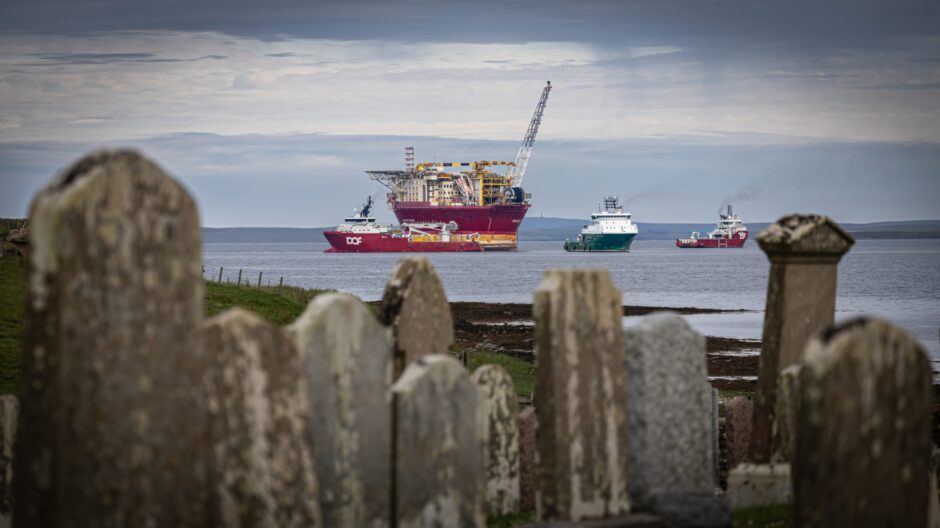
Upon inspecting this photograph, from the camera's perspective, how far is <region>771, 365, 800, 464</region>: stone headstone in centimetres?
697

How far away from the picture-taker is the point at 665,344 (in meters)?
5.94

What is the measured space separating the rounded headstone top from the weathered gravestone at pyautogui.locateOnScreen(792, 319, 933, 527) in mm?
2911

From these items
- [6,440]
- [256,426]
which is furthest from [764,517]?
[6,440]

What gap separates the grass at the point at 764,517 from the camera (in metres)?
6.64

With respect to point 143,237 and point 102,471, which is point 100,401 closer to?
point 102,471

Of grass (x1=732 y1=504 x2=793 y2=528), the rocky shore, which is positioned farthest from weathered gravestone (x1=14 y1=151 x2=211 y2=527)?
the rocky shore

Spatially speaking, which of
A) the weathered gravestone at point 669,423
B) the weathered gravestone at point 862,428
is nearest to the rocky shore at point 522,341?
the weathered gravestone at point 669,423

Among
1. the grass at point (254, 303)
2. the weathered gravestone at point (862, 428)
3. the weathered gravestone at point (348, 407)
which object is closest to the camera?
the weathered gravestone at point (862, 428)

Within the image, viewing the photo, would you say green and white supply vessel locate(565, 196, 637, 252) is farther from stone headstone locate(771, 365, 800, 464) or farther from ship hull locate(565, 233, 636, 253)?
stone headstone locate(771, 365, 800, 464)

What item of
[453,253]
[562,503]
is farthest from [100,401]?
[453,253]

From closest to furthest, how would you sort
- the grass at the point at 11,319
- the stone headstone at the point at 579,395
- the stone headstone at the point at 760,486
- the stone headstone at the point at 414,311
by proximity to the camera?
the stone headstone at the point at 579,395
the stone headstone at the point at 414,311
the stone headstone at the point at 760,486
the grass at the point at 11,319

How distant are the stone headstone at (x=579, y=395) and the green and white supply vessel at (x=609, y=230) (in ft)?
472

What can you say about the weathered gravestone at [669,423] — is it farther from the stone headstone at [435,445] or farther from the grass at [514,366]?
the grass at [514,366]

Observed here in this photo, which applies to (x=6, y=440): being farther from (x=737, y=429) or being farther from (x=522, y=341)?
(x=522, y=341)
